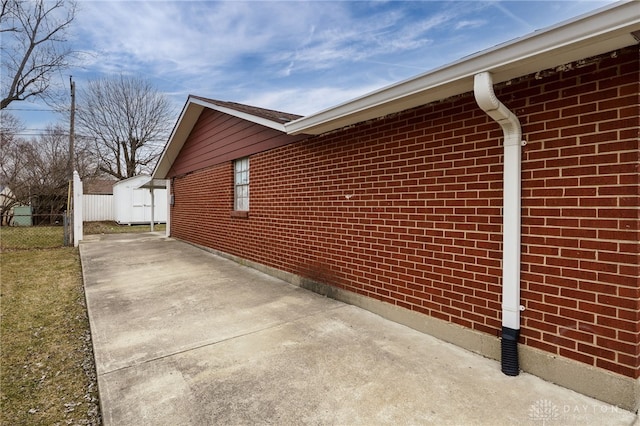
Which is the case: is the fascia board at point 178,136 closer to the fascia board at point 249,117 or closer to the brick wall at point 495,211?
the fascia board at point 249,117

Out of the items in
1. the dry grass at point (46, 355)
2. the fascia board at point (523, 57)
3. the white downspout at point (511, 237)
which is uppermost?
the fascia board at point (523, 57)

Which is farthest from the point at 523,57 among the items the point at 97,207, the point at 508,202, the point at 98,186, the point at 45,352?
the point at 98,186

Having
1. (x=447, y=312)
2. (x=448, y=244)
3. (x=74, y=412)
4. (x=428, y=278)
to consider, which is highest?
(x=448, y=244)

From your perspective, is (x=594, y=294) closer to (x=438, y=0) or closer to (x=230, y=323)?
(x=230, y=323)

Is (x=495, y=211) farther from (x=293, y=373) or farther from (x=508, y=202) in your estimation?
(x=293, y=373)

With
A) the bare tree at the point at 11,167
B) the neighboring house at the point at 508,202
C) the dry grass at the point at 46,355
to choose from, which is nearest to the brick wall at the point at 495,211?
the neighboring house at the point at 508,202

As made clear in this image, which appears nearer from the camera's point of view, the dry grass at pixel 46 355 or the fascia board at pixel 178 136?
the dry grass at pixel 46 355

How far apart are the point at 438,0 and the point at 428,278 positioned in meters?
4.23

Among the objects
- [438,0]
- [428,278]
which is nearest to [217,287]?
[428,278]

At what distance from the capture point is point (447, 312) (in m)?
3.17

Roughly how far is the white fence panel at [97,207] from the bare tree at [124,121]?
476 cm

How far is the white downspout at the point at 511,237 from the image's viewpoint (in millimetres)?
2551

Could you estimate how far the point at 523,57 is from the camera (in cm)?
219

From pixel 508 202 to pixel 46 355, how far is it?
438 cm
